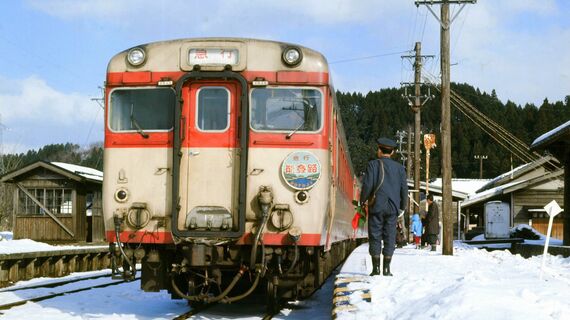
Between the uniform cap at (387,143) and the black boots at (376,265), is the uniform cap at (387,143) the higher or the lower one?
the higher one

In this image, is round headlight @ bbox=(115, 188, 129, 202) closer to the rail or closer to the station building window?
the rail

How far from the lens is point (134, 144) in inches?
328

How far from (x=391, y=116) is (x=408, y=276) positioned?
92439 mm

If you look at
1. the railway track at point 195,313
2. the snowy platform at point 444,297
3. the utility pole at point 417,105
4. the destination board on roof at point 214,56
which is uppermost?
the utility pole at point 417,105

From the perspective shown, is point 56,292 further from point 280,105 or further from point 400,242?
point 400,242

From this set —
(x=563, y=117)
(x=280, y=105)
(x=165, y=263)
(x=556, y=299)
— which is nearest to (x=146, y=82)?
(x=280, y=105)

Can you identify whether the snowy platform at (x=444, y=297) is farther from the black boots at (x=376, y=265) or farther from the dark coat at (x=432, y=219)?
the dark coat at (x=432, y=219)

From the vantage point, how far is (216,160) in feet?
26.9

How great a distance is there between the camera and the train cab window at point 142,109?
27.4 ft

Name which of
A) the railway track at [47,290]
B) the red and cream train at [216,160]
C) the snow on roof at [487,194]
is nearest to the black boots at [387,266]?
the red and cream train at [216,160]

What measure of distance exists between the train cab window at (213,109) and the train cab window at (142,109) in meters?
0.30

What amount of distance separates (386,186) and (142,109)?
2.90m

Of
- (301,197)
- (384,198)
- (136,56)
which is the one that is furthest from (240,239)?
(136,56)

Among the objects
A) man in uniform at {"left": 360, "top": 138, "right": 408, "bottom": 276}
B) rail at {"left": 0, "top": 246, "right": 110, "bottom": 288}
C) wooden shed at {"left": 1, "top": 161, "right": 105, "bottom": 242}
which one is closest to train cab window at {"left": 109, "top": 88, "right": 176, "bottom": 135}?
man in uniform at {"left": 360, "top": 138, "right": 408, "bottom": 276}
